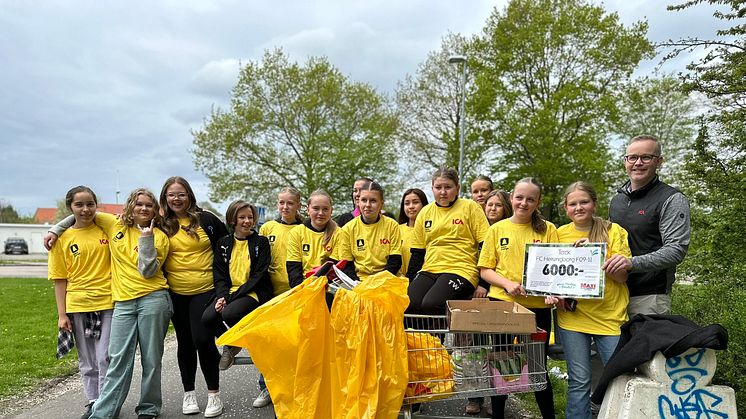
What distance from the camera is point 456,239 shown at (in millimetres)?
4094

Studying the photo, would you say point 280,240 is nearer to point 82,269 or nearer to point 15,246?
point 82,269

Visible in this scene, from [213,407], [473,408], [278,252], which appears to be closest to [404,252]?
[278,252]

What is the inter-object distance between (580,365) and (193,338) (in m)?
3.17

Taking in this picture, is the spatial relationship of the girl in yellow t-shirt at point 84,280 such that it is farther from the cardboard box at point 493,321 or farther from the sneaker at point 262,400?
the cardboard box at point 493,321

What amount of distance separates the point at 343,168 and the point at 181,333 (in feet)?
54.1

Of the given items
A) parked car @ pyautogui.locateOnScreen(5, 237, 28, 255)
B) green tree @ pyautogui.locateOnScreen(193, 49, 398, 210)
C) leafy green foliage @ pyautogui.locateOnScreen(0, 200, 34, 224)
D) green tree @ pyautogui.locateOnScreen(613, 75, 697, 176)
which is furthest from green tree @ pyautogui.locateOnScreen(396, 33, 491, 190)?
leafy green foliage @ pyautogui.locateOnScreen(0, 200, 34, 224)

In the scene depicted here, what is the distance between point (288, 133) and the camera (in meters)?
22.6

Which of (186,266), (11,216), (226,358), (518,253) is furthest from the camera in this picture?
(11,216)

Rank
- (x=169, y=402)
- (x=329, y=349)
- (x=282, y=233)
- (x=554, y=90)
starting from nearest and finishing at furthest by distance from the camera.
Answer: (x=329, y=349)
(x=169, y=402)
(x=282, y=233)
(x=554, y=90)

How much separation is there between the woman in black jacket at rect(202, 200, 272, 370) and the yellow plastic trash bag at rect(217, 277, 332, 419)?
116cm

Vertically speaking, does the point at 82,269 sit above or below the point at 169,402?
above

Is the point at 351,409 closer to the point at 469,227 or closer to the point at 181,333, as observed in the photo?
the point at 469,227

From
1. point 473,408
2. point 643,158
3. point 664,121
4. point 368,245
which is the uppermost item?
point 664,121

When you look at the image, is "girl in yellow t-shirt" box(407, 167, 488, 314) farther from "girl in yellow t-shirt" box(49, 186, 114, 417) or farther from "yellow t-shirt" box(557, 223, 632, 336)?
"girl in yellow t-shirt" box(49, 186, 114, 417)
